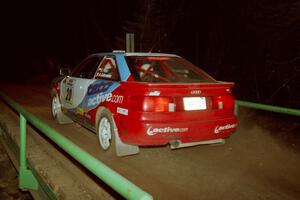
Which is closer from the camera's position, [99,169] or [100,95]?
[99,169]

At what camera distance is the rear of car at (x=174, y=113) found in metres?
4.87

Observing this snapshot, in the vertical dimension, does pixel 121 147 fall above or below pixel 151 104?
below

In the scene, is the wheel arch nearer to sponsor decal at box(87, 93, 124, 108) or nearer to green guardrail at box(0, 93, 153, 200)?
sponsor decal at box(87, 93, 124, 108)

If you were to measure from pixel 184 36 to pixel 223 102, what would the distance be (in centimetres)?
2217

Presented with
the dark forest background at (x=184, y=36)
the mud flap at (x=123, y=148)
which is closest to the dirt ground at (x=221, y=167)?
the mud flap at (x=123, y=148)

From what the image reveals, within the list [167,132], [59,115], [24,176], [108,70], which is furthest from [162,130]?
[59,115]

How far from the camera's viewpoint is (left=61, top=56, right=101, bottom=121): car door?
265 inches

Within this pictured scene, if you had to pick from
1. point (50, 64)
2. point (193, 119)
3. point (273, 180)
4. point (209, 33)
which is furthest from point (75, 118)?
point (50, 64)

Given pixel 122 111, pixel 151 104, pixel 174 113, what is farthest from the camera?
pixel 122 111

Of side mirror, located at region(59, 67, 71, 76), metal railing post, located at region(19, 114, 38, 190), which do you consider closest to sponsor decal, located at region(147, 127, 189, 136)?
metal railing post, located at region(19, 114, 38, 190)

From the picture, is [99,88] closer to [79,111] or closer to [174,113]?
[79,111]

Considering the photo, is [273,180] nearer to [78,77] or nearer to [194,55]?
[78,77]

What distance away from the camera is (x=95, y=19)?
127 ft

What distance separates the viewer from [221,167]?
5.35 metres
